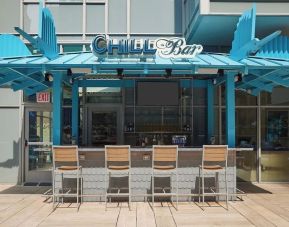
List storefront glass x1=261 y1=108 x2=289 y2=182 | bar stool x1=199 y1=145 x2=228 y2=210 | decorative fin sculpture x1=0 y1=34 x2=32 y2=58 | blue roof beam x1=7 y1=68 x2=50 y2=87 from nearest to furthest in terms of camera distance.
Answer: bar stool x1=199 y1=145 x2=228 y2=210 → blue roof beam x1=7 y1=68 x2=50 y2=87 → decorative fin sculpture x1=0 y1=34 x2=32 y2=58 → storefront glass x1=261 y1=108 x2=289 y2=182

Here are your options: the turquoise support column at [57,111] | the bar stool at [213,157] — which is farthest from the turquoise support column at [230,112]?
the turquoise support column at [57,111]

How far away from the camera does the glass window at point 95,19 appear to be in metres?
13.4

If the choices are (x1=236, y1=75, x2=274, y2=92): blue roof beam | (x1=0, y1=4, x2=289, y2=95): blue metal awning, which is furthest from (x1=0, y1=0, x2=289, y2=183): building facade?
(x1=0, y1=4, x2=289, y2=95): blue metal awning

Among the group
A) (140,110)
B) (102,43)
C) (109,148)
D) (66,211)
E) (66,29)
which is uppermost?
(66,29)

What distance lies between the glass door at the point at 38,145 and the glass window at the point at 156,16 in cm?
399

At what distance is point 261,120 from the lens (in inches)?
525

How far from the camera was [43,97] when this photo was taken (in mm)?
13312

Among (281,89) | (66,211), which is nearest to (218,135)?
(281,89)

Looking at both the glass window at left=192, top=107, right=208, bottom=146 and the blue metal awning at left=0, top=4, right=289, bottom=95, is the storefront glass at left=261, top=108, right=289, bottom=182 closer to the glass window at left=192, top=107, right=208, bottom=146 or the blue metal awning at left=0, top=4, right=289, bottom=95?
the glass window at left=192, top=107, right=208, bottom=146

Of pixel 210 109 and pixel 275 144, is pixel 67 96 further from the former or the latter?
pixel 275 144

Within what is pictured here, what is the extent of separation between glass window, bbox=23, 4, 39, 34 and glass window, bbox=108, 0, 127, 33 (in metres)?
2.28

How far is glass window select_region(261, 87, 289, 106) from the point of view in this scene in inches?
524

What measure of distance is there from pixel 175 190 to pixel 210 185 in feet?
2.75

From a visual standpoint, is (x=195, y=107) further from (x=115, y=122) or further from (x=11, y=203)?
(x=11, y=203)
